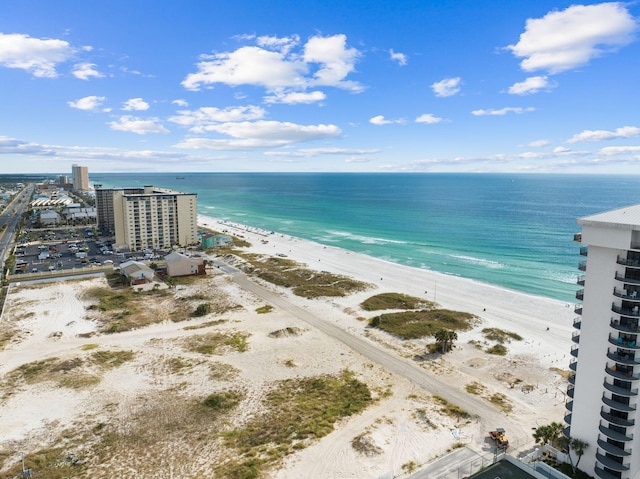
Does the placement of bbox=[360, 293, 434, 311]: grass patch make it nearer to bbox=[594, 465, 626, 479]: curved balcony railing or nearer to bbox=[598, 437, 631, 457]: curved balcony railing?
bbox=[594, 465, 626, 479]: curved balcony railing

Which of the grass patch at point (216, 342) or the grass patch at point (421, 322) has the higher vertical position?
the grass patch at point (421, 322)

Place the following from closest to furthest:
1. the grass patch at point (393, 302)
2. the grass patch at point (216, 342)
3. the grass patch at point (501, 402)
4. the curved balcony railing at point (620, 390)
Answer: the curved balcony railing at point (620, 390) → the grass patch at point (501, 402) → the grass patch at point (216, 342) → the grass patch at point (393, 302)

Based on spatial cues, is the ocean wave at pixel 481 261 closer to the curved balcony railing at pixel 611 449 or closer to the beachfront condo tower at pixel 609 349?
the beachfront condo tower at pixel 609 349

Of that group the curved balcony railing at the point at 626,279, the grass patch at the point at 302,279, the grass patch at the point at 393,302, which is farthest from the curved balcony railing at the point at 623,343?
the grass patch at the point at 302,279

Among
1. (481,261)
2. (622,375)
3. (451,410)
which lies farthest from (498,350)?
(481,261)

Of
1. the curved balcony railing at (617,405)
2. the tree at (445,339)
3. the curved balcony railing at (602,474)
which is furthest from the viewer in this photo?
the tree at (445,339)

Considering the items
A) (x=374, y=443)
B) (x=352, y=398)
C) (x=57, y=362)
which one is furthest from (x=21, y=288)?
(x=374, y=443)
